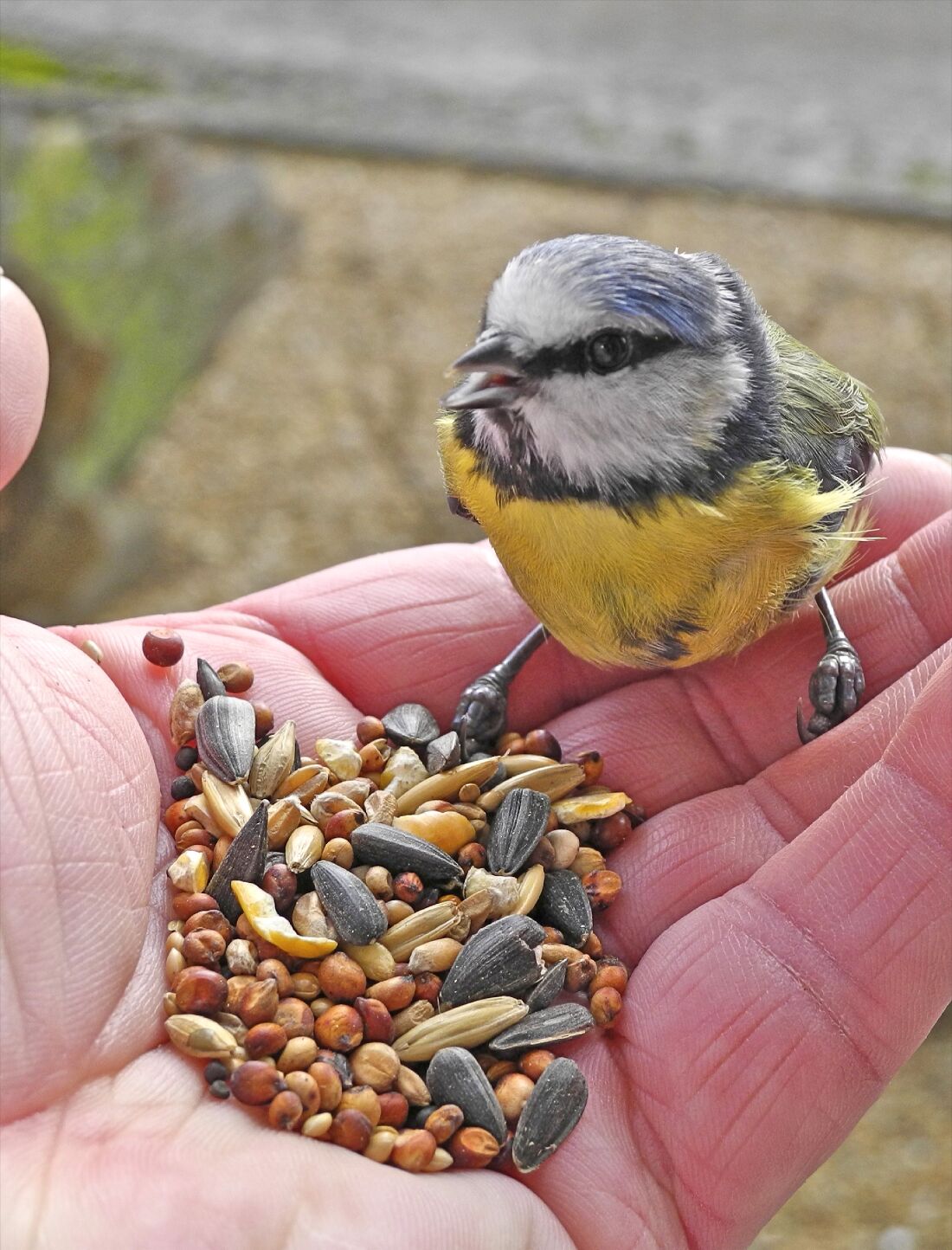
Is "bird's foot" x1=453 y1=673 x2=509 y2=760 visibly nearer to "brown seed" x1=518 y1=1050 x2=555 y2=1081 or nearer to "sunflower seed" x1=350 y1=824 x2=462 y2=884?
"sunflower seed" x1=350 y1=824 x2=462 y2=884

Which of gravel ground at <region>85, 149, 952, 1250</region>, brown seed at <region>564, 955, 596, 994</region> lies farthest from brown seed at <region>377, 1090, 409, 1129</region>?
gravel ground at <region>85, 149, 952, 1250</region>

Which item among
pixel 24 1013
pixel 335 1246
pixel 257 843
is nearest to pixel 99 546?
pixel 257 843

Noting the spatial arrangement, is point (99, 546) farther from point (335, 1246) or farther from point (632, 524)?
point (335, 1246)

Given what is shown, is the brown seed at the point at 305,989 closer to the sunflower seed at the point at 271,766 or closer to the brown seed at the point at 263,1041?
the brown seed at the point at 263,1041

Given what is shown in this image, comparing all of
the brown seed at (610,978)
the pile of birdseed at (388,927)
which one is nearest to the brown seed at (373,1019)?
the pile of birdseed at (388,927)

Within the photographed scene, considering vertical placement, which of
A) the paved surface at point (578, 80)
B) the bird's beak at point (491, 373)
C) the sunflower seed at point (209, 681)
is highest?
the paved surface at point (578, 80)

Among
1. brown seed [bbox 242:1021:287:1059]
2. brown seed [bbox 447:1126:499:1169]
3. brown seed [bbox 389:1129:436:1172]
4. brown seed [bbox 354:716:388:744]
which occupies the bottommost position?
brown seed [bbox 447:1126:499:1169]
